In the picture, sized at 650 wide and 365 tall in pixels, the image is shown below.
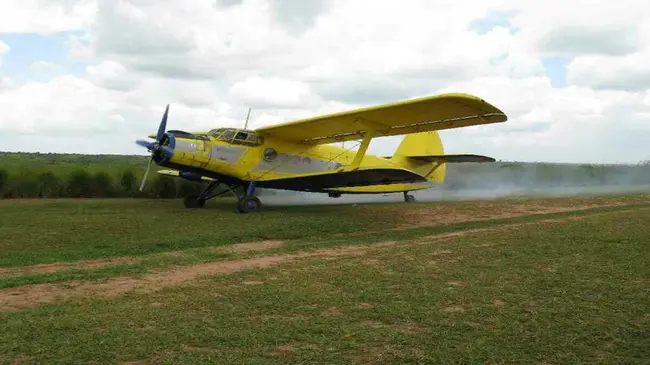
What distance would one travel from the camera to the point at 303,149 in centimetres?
2022

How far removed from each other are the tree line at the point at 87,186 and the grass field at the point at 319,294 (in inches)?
363

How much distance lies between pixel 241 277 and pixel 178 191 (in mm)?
17919

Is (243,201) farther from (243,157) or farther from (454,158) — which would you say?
(454,158)

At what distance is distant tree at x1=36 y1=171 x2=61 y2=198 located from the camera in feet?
74.6

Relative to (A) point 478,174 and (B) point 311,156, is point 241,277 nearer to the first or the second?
(B) point 311,156

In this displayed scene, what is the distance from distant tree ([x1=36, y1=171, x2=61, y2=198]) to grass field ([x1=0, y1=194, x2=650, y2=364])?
30.8 feet

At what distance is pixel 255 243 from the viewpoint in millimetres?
12234

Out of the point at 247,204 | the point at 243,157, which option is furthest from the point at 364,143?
the point at 247,204

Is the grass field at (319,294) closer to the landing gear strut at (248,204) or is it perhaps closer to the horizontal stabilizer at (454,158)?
the landing gear strut at (248,204)

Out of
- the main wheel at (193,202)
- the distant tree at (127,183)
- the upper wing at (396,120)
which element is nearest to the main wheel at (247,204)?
the main wheel at (193,202)

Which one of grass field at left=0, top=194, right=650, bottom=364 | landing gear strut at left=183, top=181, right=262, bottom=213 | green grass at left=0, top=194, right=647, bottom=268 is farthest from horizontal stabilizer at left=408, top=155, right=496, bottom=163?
landing gear strut at left=183, top=181, right=262, bottom=213

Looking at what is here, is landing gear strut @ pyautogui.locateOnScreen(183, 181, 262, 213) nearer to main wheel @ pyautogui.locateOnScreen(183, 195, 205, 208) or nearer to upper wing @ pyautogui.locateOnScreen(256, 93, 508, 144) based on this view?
main wheel @ pyautogui.locateOnScreen(183, 195, 205, 208)

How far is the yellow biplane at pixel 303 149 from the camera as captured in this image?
15984 millimetres

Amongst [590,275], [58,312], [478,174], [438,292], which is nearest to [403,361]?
[438,292]
